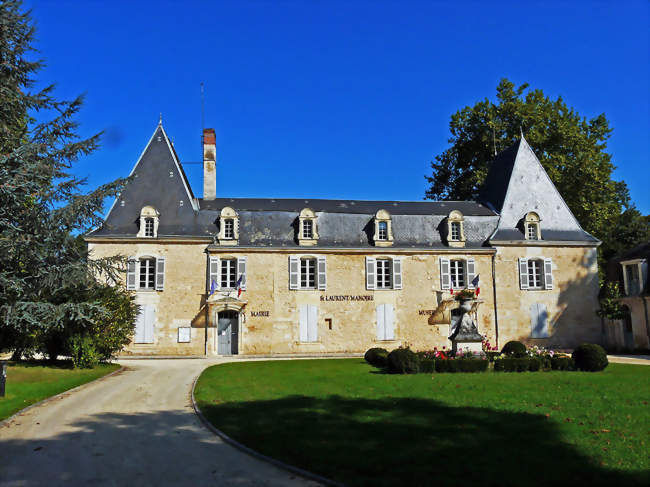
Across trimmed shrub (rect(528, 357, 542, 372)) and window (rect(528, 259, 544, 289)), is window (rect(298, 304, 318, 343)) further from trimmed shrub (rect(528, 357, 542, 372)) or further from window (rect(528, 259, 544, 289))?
trimmed shrub (rect(528, 357, 542, 372))

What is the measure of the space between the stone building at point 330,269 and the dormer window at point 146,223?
0.06m

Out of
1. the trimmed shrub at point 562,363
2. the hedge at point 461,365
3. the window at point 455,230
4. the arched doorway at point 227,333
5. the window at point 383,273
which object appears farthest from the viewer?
the window at point 455,230

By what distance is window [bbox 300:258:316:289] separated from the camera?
84.0 feet

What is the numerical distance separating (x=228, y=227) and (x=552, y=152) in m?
20.1

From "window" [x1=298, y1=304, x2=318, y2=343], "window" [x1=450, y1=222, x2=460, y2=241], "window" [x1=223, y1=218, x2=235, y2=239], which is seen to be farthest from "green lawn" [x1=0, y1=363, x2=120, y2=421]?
"window" [x1=450, y1=222, x2=460, y2=241]

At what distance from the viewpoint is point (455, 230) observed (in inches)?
1070

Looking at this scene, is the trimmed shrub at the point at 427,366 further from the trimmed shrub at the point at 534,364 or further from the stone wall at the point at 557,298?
the stone wall at the point at 557,298

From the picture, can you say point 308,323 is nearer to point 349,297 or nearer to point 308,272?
point 349,297

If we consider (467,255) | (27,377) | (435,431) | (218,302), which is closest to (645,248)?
(467,255)

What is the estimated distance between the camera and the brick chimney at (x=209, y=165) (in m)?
28.4

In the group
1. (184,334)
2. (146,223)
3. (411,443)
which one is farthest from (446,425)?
(146,223)

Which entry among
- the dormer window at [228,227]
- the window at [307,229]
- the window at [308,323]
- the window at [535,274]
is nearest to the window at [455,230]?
the window at [535,274]

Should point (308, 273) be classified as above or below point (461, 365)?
above

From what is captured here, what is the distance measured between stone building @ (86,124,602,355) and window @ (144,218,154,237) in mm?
58
